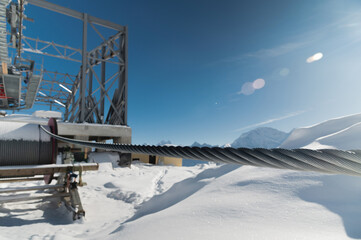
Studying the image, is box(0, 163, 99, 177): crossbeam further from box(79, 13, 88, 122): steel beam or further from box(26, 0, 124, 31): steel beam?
box(26, 0, 124, 31): steel beam

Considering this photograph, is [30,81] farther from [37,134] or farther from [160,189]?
[160,189]

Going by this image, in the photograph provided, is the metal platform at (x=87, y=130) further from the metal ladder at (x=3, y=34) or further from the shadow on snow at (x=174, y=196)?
the shadow on snow at (x=174, y=196)

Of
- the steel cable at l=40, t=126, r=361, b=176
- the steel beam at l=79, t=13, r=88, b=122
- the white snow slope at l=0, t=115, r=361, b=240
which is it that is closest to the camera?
the steel cable at l=40, t=126, r=361, b=176

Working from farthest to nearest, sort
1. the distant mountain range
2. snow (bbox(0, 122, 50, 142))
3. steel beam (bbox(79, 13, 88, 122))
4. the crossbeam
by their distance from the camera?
steel beam (bbox(79, 13, 88, 122)), snow (bbox(0, 122, 50, 142)), the crossbeam, the distant mountain range

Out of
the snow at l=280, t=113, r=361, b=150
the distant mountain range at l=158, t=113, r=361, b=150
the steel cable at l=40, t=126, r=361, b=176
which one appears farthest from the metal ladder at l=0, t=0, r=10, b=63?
the snow at l=280, t=113, r=361, b=150

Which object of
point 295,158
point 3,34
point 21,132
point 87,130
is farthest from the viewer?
point 3,34

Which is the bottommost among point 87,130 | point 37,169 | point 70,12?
point 37,169

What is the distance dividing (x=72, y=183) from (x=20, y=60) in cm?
1589

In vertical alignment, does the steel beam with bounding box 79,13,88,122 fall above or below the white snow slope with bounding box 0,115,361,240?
above

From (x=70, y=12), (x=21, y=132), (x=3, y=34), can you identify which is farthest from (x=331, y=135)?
(x=3, y=34)

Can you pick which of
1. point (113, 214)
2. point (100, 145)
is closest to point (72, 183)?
point (113, 214)

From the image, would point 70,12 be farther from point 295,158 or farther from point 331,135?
point 295,158

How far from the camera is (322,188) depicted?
2658 mm

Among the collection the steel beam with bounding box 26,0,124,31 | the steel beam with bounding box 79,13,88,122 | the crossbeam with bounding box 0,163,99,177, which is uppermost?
the steel beam with bounding box 26,0,124,31
